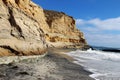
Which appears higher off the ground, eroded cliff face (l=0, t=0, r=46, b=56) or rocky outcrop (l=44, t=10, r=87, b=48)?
rocky outcrop (l=44, t=10, r=87, b=48)

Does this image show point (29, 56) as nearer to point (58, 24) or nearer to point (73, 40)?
point (58, 24)

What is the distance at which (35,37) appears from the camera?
1622 centimetres

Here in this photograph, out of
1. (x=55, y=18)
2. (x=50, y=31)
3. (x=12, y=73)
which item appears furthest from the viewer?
(x=55, y=18)

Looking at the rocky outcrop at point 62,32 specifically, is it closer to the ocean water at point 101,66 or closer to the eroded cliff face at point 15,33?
the ocean water at point 101,66

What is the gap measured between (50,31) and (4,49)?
46623 mm

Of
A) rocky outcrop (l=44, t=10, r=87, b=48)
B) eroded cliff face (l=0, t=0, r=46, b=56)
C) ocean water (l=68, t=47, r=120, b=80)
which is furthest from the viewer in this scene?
rocky outcrop (l=44, t=10, r=87, b=48)

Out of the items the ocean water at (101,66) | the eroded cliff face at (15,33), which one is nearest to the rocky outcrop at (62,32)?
the ocean water at (101,66)

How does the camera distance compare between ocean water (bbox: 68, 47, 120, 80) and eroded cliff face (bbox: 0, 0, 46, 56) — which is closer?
ocean water (bbox: 68, 47, 120, 80)

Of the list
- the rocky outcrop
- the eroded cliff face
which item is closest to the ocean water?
the eroded cliff face

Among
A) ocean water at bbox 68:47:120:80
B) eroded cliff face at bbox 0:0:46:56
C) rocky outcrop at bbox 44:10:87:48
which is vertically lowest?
ocean water at bbox 68:47:120:80

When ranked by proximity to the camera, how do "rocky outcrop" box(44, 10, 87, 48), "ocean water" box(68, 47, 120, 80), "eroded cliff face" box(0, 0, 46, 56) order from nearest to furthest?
"ocean water" box(68, 47, 120, 80)
"eroded cliff face" box(0, 0, 46, 56)
"rocky outcrop" box(44, 10, 87, 48)

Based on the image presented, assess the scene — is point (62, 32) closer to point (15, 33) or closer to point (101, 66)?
point (101, 66)

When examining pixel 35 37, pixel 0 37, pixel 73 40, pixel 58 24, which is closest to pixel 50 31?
pixel 58 24

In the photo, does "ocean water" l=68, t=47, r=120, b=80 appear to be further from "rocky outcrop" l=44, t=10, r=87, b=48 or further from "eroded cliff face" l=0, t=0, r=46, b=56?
"rocky outcrop" l=44, t=10, r=87, b=48
